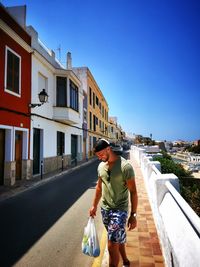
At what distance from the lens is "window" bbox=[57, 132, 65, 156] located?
18.7 metres

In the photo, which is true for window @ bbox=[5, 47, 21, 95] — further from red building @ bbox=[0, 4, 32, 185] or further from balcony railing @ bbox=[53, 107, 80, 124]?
balcony railing @ bbox=[53, 107, 80, 124]

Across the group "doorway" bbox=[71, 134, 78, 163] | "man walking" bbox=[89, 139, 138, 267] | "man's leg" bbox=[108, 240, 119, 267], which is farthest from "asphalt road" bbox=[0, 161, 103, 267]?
"doorway" bbox=[71, 134, 78, 163]

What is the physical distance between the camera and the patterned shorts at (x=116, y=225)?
323 cm

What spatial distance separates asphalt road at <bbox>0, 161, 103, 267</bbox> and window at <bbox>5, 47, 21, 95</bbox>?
490 centimetres

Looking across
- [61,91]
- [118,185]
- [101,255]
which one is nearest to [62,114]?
[61,91]

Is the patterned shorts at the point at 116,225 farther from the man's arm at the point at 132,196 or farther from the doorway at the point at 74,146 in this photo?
the doorway at the point at 74,146

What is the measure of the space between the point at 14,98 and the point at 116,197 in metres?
9.61

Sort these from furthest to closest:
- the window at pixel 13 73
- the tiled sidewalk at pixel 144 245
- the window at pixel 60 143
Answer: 1. the window at pixel 60 143
2. the window at pixel 13 73
3. the tiled sidewalk at pixel 144 245

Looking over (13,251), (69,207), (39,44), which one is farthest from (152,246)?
(39,44)

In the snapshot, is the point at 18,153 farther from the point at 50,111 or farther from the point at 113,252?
the point at 113,252

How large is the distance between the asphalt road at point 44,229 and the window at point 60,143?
9.12 m

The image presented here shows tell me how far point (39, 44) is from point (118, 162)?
14.9m

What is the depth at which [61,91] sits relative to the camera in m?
17.9

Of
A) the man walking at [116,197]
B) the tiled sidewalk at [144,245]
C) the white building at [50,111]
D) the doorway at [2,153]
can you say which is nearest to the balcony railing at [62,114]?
the white building at [50,111]
